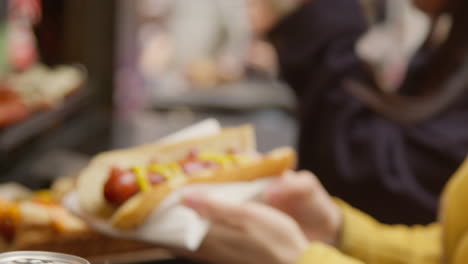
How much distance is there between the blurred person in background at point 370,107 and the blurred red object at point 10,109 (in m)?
1.04

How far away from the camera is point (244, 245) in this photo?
1.40m

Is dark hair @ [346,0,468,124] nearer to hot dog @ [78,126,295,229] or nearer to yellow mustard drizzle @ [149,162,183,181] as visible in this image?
hot dog @ [78,126,295,229]

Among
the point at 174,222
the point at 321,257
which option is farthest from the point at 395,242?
the point at 174,222

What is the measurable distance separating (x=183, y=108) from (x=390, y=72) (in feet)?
6.42

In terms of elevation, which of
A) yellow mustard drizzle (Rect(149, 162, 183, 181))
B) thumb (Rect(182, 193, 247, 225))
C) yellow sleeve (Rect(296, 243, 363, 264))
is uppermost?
yellow mustard drizzle (Rect(149, 162, 183, 181))

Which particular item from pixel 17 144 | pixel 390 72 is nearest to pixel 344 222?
pixel 17 144

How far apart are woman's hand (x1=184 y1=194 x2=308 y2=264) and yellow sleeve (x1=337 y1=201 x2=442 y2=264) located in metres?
0.27

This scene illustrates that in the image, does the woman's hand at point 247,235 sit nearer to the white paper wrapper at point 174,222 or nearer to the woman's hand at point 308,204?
the white paper wrapper at point 174,222

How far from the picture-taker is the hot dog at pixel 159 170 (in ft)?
Result: 4.81

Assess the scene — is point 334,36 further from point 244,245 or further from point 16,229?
point 16,229

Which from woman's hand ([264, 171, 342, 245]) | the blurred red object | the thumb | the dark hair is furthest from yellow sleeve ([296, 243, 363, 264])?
the blurred red object

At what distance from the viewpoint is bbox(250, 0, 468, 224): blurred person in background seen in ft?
5.97

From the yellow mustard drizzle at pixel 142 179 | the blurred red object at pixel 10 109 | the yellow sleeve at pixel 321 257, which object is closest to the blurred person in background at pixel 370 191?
the yellow sleeve at pixel 321 257

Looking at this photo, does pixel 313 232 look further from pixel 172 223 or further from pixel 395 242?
pixel 172 223
